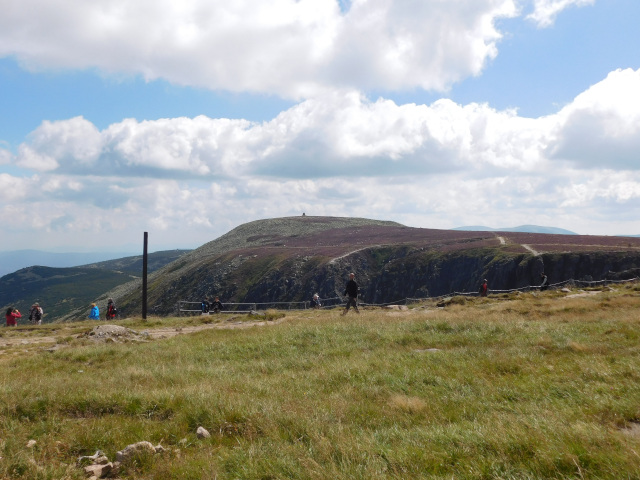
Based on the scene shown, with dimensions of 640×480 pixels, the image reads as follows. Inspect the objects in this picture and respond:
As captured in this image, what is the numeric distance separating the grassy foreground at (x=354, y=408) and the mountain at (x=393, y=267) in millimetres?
42337

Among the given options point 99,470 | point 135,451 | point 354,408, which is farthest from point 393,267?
point 99,470

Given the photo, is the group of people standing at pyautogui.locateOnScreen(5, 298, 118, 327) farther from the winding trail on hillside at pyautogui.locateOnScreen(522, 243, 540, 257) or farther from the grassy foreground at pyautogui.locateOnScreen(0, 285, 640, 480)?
the winding trail on hillside at pyautogui.locateOnScreen(522, 243, 540, 257)

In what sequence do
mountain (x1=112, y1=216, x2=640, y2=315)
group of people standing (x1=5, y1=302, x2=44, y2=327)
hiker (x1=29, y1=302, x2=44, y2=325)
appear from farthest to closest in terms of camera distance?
1. mountain (x1=112, y1=216, x2=640, y2=315)
2. hiker (x1=29, y1=302, x2=44, y2=325)
3. group of people standing (x1=5, y1=302, x2=44, y2=327)

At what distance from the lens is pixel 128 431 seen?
6949 mm

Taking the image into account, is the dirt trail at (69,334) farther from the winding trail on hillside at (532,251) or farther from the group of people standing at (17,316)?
the winding trail on hillside at (532,251)

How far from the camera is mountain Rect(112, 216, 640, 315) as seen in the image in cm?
5438

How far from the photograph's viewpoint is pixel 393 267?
7500 cm

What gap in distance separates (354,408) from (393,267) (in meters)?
68.5

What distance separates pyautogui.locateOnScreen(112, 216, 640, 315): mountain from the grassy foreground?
4234cm

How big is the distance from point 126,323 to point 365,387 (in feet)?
73.3

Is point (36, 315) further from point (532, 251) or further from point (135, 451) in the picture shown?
point (532, 251)

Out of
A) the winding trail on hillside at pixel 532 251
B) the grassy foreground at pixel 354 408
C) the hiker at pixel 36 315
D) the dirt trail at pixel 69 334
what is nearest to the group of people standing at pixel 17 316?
the hiker at pixel 36 315

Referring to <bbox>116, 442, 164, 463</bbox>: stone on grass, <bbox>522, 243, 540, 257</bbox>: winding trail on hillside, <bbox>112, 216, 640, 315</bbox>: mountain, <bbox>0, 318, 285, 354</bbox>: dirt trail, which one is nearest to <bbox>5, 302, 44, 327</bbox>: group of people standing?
<bbox>0, 318, 285, 354</bbox>: dirt trail

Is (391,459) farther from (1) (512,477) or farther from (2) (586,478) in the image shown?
(2) (586,478)
